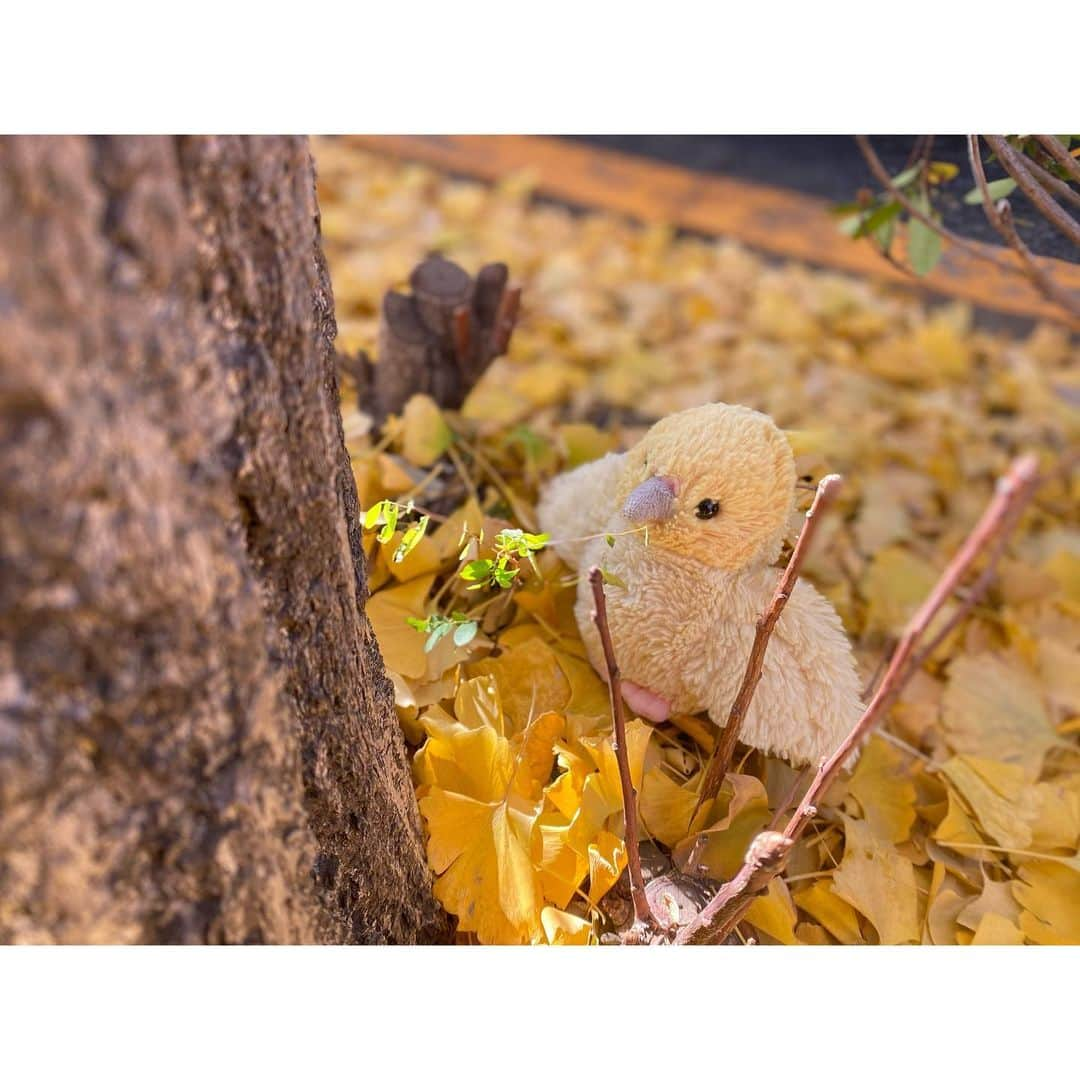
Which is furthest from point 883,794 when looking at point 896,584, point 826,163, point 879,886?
point 826,163

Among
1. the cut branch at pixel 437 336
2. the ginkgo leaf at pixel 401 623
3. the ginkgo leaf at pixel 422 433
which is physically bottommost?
the ginkgo leaf at pixel 401 623

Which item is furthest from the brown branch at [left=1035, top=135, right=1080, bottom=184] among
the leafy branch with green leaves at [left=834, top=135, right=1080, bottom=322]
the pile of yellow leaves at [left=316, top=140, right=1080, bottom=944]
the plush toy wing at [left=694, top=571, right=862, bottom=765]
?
the plush toy wing at [left=694, top=571, right=862, bottom=765]

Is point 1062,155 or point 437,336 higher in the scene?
point 1062,155

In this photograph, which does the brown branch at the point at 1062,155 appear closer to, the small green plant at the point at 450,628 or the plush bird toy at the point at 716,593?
the plush bird toy at the point at 716,593

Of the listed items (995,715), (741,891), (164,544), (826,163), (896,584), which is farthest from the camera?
(826,163)

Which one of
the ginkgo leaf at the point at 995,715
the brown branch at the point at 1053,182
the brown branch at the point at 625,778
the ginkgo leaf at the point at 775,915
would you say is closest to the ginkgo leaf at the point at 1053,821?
the ginkgo leaf at the point at 995,715

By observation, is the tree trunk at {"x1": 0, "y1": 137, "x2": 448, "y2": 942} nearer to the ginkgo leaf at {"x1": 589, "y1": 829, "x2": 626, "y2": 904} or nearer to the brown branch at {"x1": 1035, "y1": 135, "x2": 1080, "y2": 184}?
the ginkgo leaf at {"x1": 589, "y1": 829, "x2": 626, "y2": 904}

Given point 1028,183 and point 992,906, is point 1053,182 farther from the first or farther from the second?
point 992,906
